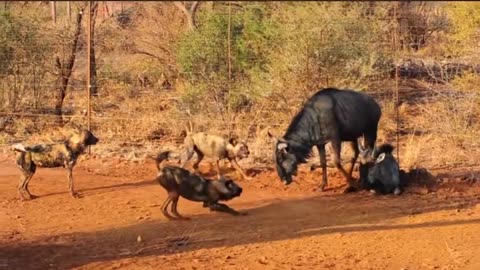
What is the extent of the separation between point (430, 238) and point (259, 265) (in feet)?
7.38

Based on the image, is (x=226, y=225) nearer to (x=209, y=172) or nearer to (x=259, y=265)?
(x=259, y=265)

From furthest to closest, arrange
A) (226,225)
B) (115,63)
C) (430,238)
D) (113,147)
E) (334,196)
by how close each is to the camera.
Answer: (115,63) < (113,147) < (334,196) < (226,225) < (430,238)

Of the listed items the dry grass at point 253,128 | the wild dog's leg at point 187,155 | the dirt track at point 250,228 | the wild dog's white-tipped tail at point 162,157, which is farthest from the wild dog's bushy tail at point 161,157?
the dry grass at point 253,128

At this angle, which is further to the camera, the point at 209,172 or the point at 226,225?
the point at 209,172

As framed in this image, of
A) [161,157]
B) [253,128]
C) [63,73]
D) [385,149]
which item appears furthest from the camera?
[63,73]

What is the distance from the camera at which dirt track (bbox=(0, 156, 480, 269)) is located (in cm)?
811

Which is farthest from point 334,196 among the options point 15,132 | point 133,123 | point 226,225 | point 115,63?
point 115,63

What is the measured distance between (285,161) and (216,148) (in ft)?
3.85

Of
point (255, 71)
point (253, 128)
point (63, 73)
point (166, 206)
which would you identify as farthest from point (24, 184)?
point (63, 73)

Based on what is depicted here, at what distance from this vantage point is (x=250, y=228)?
30.9ft

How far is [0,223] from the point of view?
31.6 ft

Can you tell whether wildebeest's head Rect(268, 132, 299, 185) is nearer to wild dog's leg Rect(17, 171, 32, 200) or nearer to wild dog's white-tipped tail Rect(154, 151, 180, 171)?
wild dog's white-tipped tail Rect(154, 151, 180, 171)

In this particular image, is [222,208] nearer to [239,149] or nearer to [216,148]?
[239,149]

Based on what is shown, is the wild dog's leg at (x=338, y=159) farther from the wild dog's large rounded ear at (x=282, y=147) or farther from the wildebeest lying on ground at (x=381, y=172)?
the wild dog's large rounded ear at (x=282, y=147)
